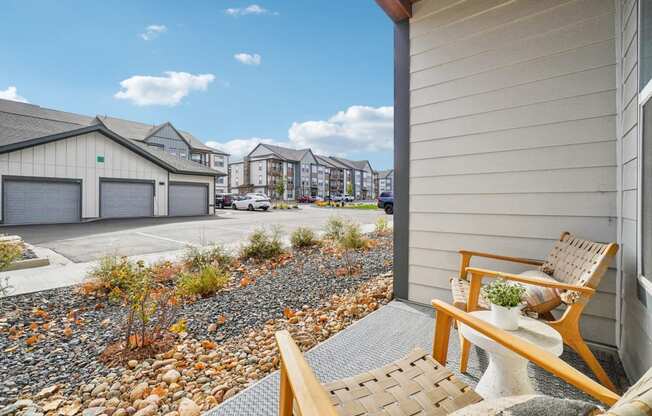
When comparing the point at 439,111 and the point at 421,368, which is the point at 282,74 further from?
the point at 421,368

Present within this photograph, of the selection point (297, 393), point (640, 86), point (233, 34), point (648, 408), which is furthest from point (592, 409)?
point (233, 34)

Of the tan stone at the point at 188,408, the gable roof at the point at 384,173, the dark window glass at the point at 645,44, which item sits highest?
the gable roof at the point at 384,173

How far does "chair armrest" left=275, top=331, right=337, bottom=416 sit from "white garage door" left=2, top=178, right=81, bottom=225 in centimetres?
1332

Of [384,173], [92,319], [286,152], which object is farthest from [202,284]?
[384,173]

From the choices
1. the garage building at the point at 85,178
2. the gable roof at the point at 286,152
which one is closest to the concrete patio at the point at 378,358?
the garage building at the point at 85,178

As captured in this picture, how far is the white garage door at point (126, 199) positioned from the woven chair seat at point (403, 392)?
13.8 m

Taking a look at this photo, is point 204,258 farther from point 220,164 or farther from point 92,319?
point 220,164

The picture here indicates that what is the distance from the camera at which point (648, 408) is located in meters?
0.42

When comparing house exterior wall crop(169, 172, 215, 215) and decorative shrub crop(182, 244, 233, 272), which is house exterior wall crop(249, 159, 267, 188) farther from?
decorative shrub crop(182, 244, 233, 272)

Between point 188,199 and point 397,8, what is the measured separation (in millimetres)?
13818

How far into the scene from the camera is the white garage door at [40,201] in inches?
384

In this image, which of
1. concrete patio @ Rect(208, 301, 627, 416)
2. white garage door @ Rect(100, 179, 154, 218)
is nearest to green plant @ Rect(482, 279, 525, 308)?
concrete patio @ Rect(208, 301, 627, 416)

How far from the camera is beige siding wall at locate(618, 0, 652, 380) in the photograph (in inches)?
66.4

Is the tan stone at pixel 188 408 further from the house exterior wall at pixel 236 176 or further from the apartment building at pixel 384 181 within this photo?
the apartment building at pixel 384 181
